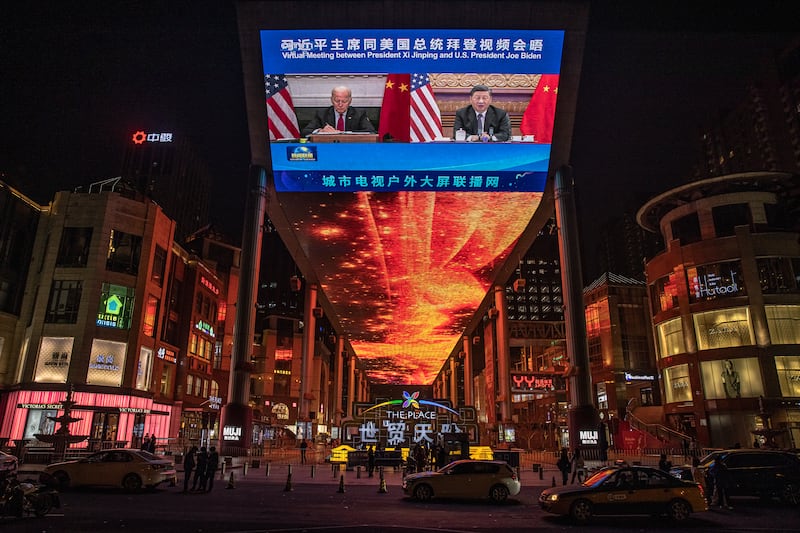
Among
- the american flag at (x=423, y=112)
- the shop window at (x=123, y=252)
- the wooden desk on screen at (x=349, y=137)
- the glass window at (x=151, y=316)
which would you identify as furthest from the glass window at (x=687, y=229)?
the shop window at (x=123, y=252)

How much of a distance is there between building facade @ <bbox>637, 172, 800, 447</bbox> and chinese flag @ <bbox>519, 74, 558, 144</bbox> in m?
27.5

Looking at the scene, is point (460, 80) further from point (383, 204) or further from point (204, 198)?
point (204, 198)

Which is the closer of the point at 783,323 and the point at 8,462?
the point at 8,462

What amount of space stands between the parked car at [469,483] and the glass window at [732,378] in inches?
1428

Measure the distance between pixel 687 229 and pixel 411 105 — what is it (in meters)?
35.3

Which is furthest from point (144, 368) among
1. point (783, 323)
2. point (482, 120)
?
point (783, 323)

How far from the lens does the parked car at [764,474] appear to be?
51.2ft

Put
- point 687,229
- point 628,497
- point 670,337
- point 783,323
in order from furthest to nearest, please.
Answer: point 670,337 → point 687,229 → point 783,323 → point 628,497

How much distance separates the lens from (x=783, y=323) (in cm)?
4316

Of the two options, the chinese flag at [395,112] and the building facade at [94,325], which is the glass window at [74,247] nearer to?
the building facade at [94,325]

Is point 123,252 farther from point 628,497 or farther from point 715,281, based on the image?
point 715,281

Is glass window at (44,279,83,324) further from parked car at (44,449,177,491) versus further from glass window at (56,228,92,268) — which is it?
parked car at (44,449,177,491)

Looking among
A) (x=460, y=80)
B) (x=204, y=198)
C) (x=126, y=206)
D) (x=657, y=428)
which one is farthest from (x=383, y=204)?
(x=204, y=198)

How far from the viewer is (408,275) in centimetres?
4303
